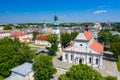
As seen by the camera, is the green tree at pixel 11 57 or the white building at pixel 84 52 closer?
the green tree at pixel 11 57

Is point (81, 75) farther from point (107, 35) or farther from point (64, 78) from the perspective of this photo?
point (107, 35)

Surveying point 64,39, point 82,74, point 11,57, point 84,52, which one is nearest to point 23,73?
point 11,57

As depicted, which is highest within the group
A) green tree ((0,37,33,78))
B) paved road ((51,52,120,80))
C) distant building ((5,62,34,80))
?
green tree ((0,37,33,78))

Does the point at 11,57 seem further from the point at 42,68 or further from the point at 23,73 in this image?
the point at 42,68

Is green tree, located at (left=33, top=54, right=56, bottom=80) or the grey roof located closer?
green tree, located at (left=33, top=54, right=56, bottom=80)

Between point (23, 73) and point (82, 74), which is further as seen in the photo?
point (23, 73)

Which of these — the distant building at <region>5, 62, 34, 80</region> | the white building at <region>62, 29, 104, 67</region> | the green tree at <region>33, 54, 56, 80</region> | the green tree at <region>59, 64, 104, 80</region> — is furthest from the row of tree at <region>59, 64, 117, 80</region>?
the white building at <region>62, 29, 104, 67</region>

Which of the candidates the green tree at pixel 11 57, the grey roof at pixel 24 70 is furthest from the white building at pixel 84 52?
the grey roof at pixel 24 70

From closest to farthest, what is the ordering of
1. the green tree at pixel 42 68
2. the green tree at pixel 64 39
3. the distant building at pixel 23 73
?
the green tree at pixel 42 68, the distant building at pixel 23 73, the green tree at pixel 64 39

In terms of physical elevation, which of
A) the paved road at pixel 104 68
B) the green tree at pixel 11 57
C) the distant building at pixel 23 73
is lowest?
the paved road at pixel 104 68

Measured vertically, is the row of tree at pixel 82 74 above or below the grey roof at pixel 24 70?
above

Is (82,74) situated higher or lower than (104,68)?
higher

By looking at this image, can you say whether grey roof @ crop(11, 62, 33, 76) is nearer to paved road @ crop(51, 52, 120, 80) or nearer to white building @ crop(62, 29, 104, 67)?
paved road @ crop(51, 52, 120, 80)

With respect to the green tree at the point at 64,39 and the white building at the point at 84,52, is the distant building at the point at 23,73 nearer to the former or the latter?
the white building at the point at 84,52
